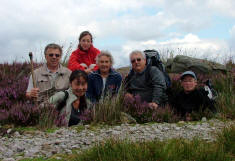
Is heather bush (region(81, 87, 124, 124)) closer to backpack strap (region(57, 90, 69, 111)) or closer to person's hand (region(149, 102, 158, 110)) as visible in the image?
backpack strap (region(57, 90, 69, 111))

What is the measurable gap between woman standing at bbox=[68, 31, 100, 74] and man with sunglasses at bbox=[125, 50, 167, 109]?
142 cm

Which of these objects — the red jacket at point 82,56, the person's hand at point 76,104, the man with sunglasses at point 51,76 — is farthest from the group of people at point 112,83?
the red jacket at point 82,56

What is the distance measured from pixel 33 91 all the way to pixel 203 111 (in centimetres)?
410

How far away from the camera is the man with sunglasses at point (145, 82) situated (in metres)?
8.14

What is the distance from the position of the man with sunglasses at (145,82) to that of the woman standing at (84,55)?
1.42 m

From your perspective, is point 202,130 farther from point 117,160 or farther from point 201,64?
point 201,64

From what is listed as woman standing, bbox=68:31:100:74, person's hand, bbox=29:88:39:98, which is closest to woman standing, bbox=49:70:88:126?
person's hand, bbox=29:88:39:98

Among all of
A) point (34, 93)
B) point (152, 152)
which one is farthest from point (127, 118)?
point (152, 152)

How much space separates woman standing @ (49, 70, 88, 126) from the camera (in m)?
7.27

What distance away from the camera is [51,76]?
819 centimetres

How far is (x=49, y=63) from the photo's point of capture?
8195 millimetres

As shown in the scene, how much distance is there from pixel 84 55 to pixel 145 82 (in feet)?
8.25

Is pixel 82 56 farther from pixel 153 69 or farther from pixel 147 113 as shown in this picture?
pixel 147 113

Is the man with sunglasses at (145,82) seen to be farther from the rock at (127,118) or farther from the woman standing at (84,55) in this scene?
the woman standing at (84,55)
